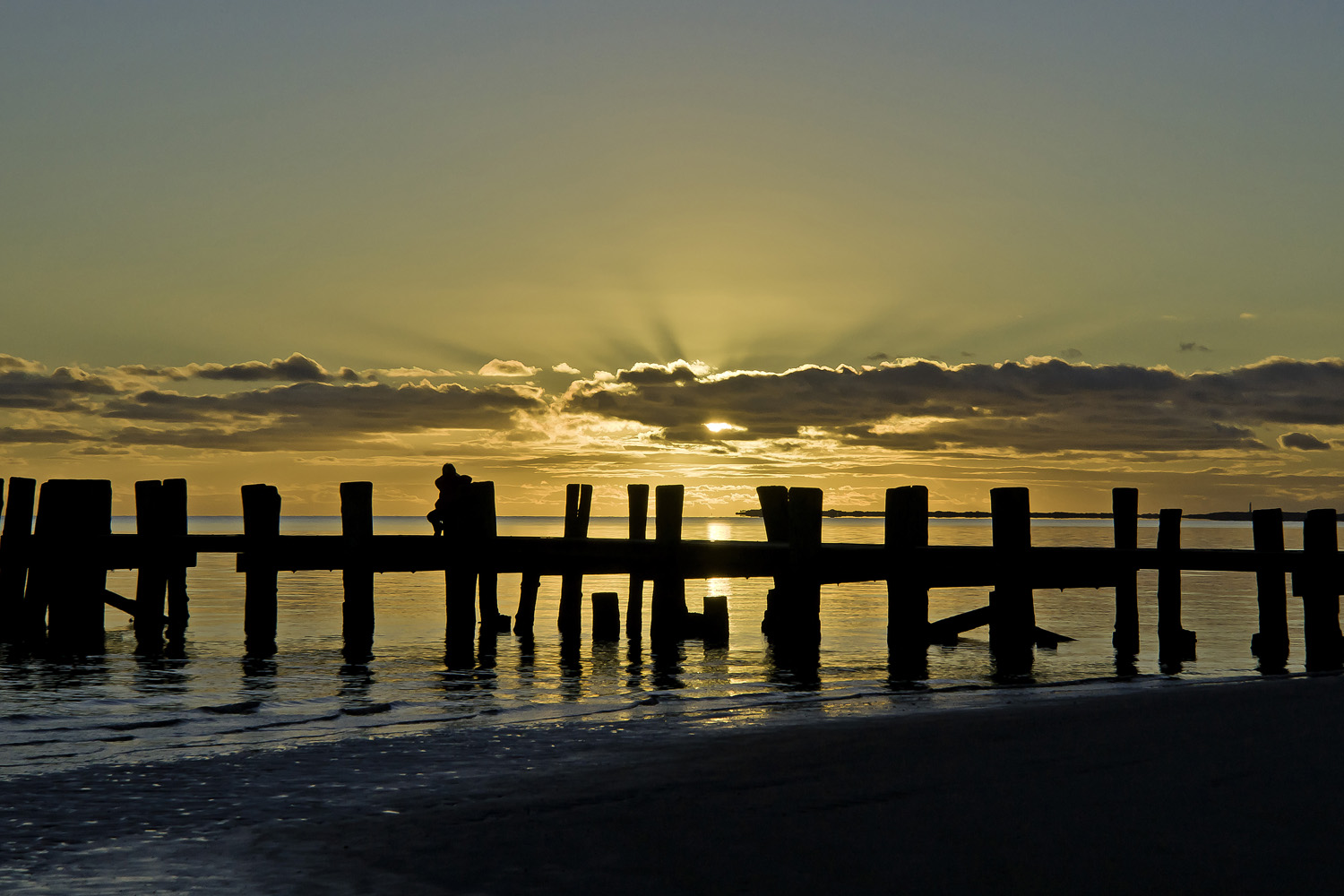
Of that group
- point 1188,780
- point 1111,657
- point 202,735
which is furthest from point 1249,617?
point 202,735

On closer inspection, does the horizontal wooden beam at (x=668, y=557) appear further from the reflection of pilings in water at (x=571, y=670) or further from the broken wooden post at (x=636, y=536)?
the broken wooden post at (x=636, y=536)

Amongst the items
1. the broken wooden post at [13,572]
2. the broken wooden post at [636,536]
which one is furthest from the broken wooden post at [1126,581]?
the broken wooden post at [13,572]

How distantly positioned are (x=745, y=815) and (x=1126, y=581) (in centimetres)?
1418

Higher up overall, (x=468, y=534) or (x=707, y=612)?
(x=468, y=534)

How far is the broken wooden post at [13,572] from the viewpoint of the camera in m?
17.1

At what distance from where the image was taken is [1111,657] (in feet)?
56.9

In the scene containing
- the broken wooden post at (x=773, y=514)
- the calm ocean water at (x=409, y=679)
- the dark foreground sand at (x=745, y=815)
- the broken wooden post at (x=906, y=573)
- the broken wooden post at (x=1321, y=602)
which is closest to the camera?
the dark foreground sand at (x=745, y=815)

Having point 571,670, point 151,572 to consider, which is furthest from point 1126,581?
point 151,572

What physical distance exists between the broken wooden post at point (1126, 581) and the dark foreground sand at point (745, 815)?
33.2 ft

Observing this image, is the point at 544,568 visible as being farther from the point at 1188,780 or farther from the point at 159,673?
the point at 1188,780

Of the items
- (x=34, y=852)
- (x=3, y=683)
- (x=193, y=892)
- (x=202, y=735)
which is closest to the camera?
(x=193, y=892)

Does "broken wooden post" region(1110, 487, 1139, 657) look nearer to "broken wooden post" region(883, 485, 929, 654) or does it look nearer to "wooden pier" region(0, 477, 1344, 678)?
"wooden pier" region(0, 477, 1344, 678)

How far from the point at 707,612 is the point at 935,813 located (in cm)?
1250

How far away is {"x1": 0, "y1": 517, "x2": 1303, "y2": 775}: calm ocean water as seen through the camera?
9.24 meters
